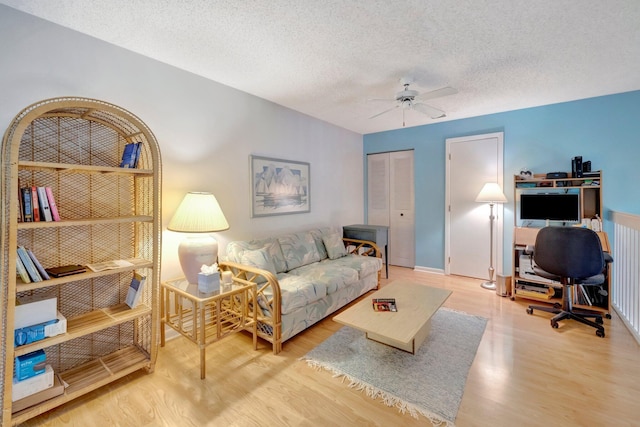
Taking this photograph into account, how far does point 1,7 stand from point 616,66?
4761 millimetres

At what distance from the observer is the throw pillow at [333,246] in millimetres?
3732

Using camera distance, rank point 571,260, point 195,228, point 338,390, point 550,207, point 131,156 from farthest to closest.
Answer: point 550,207, point 571,260, point 195,228, point 131,156, point 338,390

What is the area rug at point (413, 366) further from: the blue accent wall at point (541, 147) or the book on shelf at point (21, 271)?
the blue accent wall at point (541, 147)

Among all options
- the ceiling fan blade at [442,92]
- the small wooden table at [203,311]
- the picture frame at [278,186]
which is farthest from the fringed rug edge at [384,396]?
the ceiling fan blade at [442,92]

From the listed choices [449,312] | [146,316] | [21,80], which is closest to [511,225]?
[449,312]

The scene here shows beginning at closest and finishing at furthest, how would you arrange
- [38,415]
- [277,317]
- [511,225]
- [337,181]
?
[38,415]
[277,317]
[511,225]
[337,181]

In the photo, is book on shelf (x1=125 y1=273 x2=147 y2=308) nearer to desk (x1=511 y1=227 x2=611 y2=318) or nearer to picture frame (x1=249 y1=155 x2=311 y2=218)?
picture frame (x1=249 y1=155 x2=311 y2=218)

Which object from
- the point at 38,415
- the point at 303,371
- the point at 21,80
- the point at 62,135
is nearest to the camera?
the point at 38,415

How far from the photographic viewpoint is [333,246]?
3762 mm

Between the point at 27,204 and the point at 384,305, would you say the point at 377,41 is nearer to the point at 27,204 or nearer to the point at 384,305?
the point at 384,305

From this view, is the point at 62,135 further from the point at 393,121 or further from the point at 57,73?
the point at 393,121

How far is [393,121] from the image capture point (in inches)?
172

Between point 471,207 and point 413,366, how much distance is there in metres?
2.90

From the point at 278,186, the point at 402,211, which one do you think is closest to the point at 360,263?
the point at 278,186
